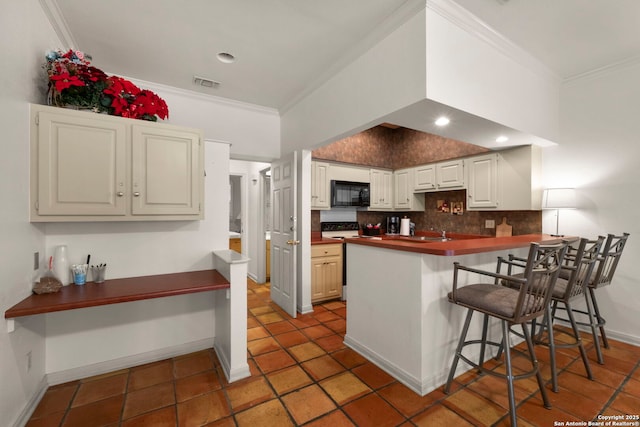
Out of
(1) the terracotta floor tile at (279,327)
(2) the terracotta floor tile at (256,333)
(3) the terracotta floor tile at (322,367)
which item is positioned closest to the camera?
(3) the terracotta floor tile at (322,367)

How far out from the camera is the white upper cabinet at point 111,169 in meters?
1.91

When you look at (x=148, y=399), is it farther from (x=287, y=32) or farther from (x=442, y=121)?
(x=442, y=121)

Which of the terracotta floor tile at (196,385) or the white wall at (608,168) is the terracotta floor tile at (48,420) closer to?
the terracotta floor tile at (196,385)

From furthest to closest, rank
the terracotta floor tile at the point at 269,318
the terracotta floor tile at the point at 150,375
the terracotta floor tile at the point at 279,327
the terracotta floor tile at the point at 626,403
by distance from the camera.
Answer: the terracotta floor tile at the point at 269,318
the terracotta floor tile at the point at 279,327
the terracotta floor tile at the point at 150,375
the terracotta floor tile at the point at 626,403

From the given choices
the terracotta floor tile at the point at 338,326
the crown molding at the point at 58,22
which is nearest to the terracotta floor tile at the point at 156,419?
the terracotta floor tile at the point at 338,326

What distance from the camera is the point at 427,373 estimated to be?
205 cm

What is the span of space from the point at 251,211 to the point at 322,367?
3527 mm

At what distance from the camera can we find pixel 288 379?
2221mm

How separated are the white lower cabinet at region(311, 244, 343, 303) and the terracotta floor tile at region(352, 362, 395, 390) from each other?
1.64 meters

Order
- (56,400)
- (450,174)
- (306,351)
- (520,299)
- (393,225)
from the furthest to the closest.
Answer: (393,225)
(450,174)
(306,351)
(56,400)
(520,299)

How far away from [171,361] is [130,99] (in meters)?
2.30

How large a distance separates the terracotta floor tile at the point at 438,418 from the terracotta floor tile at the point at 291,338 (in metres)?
1.35

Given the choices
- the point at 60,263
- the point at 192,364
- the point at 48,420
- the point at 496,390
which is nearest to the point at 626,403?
the point at 496,390

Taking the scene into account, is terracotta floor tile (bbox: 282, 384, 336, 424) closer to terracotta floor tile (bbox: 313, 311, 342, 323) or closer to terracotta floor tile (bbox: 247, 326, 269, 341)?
terracotta floor tile (bbox: 247, 326, 269, 341)
